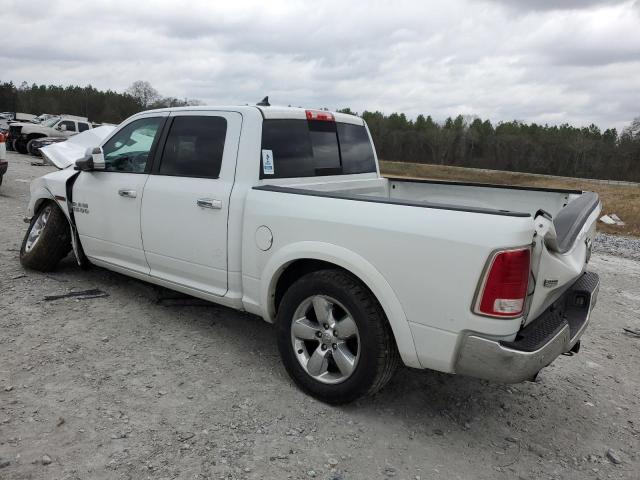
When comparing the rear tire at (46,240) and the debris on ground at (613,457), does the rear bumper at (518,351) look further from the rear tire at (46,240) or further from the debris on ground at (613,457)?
the rear tire at (46,240)

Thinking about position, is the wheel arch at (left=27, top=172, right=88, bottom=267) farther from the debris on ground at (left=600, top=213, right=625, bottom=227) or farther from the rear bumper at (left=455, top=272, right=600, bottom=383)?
the debris on ground at (left=600, top=213, right=625, bottom=227)

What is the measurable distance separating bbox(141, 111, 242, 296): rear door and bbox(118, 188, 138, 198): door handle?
0.46ft

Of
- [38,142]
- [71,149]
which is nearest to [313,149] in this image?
[71,149]

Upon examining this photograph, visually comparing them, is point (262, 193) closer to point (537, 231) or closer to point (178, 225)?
point (178, 225)

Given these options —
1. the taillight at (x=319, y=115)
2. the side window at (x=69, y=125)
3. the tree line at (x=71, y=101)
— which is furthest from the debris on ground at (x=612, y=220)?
the tree line at (x=71, y=101)

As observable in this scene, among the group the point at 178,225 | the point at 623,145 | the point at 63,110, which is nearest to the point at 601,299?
the point at 178,225

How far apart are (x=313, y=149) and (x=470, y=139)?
9692cm

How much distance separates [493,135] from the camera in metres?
97.3

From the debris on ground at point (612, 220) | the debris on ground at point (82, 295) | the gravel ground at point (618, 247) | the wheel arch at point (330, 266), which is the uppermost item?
the wheel arch at point (330, 266)

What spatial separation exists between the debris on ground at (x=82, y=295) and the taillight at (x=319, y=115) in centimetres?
267

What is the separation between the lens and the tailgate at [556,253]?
8.36ft

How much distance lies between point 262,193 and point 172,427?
155 cm

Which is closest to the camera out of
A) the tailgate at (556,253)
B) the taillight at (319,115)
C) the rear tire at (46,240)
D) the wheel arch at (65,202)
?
the tailgate at (556,253)

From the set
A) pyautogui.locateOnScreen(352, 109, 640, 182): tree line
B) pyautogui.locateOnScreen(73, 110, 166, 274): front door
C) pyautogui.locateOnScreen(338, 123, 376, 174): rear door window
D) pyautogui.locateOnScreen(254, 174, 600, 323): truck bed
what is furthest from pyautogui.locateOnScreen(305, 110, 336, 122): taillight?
pyautogui.locateOnScreen(352, 109, 640, 182): tree line
